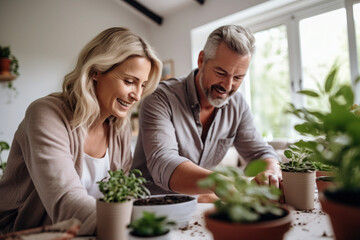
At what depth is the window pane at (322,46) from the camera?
3.47 metres

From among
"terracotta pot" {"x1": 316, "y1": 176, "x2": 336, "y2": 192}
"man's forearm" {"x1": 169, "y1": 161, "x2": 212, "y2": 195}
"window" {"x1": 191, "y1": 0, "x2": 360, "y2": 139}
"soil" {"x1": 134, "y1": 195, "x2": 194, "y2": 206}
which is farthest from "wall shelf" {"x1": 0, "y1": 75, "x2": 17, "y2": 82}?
"terracotta pot" {"x1": 316, "y1": 176, "x2": 336, "y2": 192}

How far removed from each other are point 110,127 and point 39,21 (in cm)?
392

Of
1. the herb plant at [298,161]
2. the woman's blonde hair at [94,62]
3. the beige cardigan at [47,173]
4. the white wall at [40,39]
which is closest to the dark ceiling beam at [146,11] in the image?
the white wall at [40,39]

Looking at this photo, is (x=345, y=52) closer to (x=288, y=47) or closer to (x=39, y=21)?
(x=288, y=47)

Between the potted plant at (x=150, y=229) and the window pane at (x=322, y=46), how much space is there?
11.0 ft

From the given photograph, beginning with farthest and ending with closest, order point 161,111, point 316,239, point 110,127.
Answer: point 161,111 → point 110,127 → point 316,239

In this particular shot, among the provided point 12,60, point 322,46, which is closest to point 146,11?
point 12,60

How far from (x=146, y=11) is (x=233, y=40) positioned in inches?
164

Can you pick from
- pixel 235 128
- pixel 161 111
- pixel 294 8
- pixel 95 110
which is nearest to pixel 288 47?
pixel 294 8

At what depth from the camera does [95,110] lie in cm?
121

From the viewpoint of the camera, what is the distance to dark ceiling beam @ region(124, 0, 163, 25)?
199 inches

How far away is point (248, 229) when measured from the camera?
0.47 metres

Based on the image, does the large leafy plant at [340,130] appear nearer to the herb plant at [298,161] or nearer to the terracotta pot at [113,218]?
the herb plant at [298,161]

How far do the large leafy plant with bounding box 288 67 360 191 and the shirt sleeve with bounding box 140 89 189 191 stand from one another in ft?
2.02
